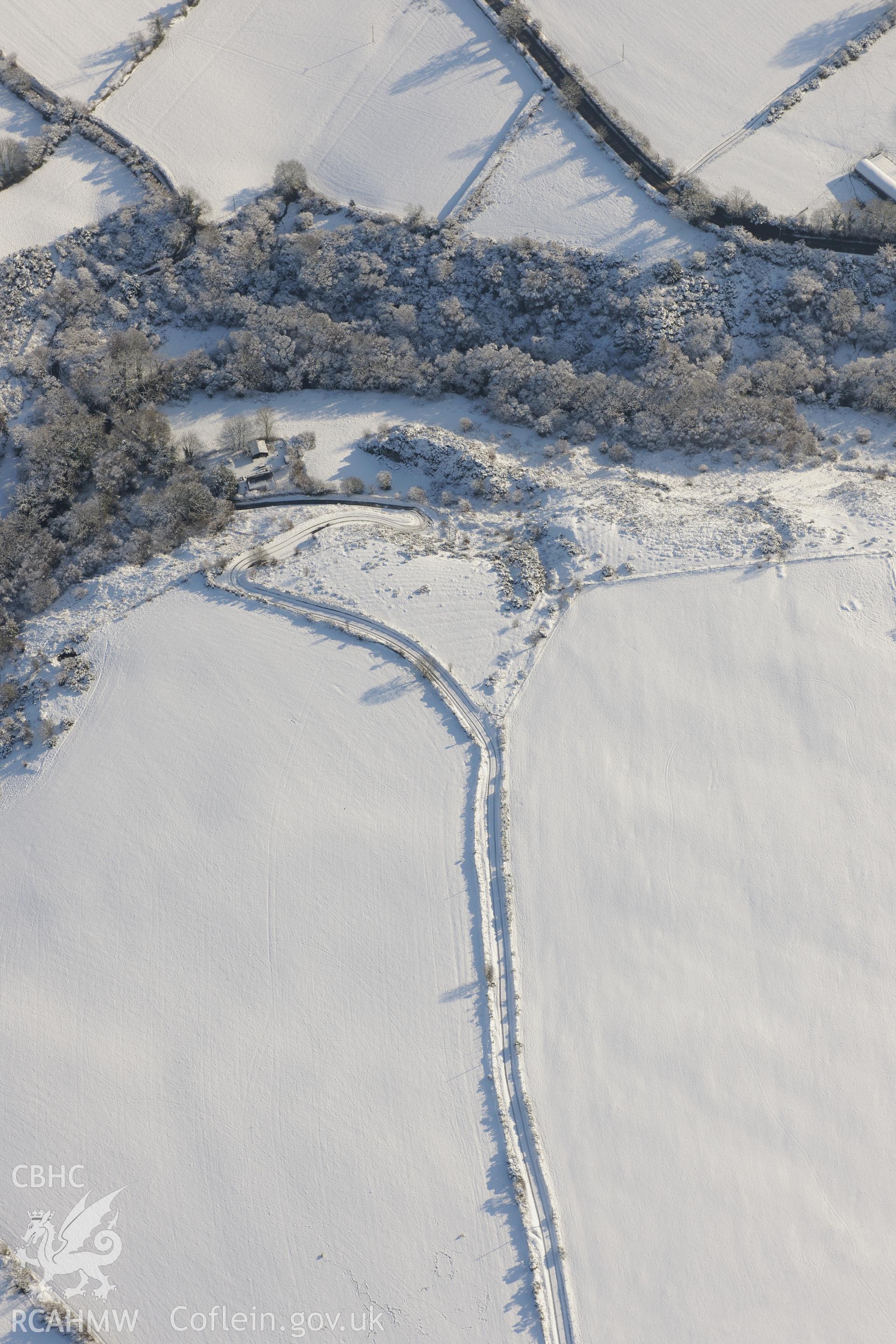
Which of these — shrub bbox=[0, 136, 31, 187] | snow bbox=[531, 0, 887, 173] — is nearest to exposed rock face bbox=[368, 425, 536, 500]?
snow bbox=[531, 0, 887, 173]

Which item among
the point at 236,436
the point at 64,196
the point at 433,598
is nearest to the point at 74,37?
the point at 64,196

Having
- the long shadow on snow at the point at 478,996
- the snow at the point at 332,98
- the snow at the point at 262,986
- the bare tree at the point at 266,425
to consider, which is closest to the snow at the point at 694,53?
the snow at the point at 332,98

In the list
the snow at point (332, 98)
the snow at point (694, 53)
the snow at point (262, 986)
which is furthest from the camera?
the snow at point (332, 98)

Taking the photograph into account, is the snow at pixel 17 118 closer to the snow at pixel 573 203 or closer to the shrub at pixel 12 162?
the shrub at pixel 12 162

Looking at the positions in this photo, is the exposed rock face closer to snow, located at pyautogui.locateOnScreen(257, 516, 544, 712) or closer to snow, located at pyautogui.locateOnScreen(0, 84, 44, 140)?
snow, located at pyautogui.locateOnScreen(257, 516, 544, 712)

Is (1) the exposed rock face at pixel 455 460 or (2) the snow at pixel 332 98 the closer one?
(1) the exposed rock face at pixel 455 460
